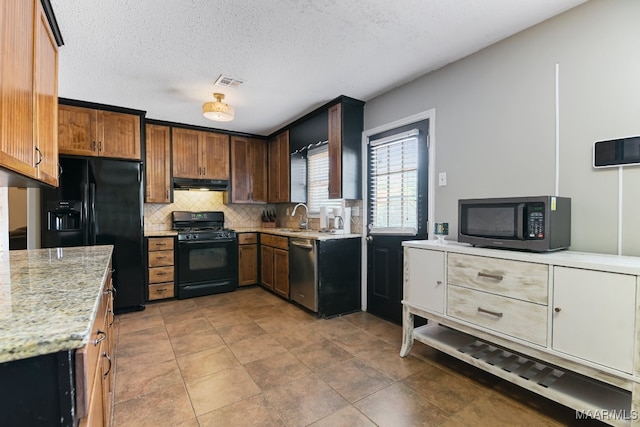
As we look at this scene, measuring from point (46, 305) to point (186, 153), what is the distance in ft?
12.9

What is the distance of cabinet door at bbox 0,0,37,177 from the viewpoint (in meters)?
1.06

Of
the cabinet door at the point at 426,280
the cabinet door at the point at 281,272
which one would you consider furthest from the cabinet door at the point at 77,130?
the cabinet door at the point at 426,280

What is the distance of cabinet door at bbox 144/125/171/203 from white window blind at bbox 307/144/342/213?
2024 millimetres

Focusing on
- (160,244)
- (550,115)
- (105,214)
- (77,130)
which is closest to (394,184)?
(550,115)

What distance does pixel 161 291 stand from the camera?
3994 mm

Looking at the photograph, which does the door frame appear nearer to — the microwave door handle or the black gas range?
the microwave door handle

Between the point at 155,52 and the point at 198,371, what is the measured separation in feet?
8.11

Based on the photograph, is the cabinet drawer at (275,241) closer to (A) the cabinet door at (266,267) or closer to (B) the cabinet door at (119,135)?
(A) the cabinet door at (266,267)

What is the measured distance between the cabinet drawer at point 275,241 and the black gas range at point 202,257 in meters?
0.42

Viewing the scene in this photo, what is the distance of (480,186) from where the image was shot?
7.90 ft

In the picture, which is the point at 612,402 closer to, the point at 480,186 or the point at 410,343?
the point at 410,343

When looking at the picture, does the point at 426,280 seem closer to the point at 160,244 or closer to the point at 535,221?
the point at 535,221

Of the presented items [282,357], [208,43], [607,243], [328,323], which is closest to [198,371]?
[282,357]

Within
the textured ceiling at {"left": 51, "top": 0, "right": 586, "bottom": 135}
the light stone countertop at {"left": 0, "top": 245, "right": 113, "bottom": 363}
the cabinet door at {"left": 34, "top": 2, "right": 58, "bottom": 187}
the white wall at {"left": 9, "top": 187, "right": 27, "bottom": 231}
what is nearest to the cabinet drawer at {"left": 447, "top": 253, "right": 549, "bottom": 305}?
the textured ceiling at {"left": 51, "top": 0, "right": 586, "bottom": 135}
